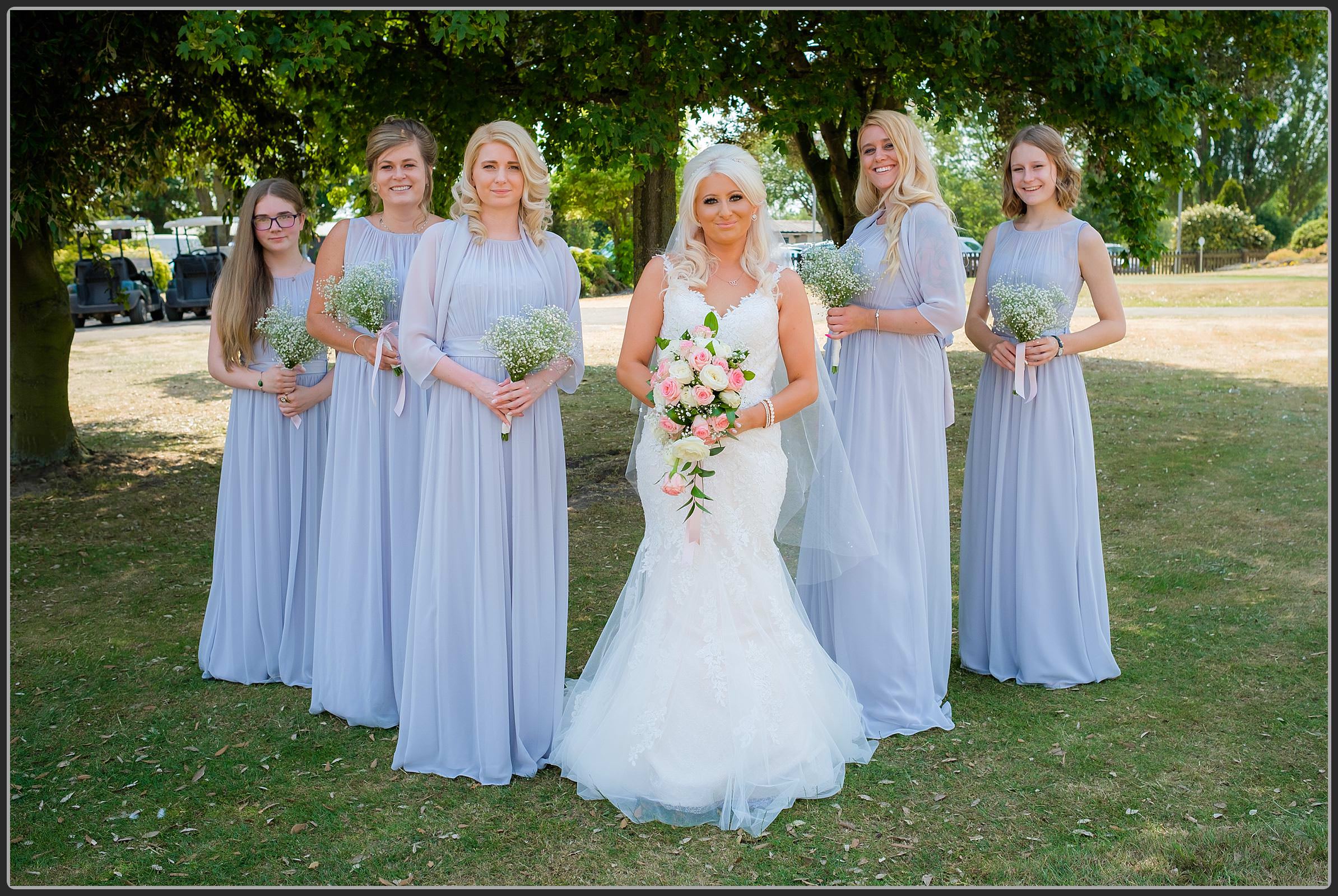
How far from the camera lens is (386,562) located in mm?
5828

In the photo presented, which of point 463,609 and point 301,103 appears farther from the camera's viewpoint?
point 301,103

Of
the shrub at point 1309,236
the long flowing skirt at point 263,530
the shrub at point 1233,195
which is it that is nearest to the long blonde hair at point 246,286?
the long flowing skirt at point 263,530

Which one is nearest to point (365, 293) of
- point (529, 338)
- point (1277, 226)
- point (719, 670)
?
point (529, 338)

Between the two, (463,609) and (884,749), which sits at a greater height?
(463,609)

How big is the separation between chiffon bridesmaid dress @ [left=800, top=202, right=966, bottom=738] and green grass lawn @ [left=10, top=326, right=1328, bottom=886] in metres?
0.40

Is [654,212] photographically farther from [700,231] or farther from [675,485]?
[675,485]

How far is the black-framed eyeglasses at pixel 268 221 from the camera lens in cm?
628

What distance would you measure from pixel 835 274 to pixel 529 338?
1.74 metres

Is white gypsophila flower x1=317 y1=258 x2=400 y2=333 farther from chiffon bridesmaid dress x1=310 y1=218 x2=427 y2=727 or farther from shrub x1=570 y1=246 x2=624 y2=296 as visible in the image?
shrub x1=570 y1=246 x2=624 y2=296

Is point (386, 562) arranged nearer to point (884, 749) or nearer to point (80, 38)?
point (884, 749)

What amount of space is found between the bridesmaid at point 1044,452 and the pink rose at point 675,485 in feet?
7.87

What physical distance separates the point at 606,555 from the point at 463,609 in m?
4.04

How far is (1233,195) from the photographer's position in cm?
6438

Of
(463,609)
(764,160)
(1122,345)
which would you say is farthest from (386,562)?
(764,160)
